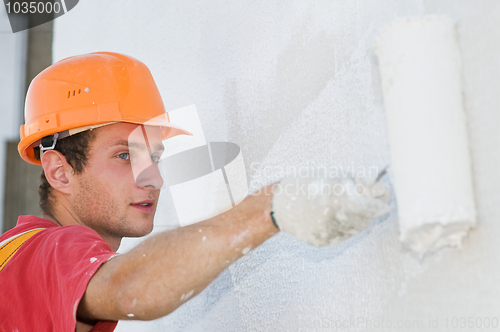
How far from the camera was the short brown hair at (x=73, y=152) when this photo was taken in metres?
1.66

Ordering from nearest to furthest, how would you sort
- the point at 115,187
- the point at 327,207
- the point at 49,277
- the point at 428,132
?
the point at 428,132, the point at 327,207, the point at 49,277, the point at 115,187

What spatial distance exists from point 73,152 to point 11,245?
0.47m

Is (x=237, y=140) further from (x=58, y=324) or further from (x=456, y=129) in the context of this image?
(x=456, y=129)

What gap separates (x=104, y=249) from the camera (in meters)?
A: 1.15

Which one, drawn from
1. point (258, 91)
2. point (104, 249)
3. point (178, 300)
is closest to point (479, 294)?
point (178, 300)

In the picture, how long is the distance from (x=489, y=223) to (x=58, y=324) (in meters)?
1.10

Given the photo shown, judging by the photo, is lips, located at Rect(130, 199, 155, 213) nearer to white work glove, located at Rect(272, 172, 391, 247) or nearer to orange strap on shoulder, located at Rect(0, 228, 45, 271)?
orange strap on shoulder, located at Rect(0, 228, 45, 271)

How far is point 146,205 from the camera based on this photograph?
1764mm

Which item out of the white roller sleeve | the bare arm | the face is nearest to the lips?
the face

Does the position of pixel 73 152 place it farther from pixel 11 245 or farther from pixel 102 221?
pixel 11 245

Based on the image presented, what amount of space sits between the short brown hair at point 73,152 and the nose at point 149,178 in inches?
8.5

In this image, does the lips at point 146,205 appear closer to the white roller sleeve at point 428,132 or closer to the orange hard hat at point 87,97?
the orange hard hat at point 87,97

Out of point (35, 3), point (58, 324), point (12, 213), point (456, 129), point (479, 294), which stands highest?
point (35, 3)

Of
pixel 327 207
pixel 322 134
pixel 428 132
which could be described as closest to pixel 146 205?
pixel 322 134
